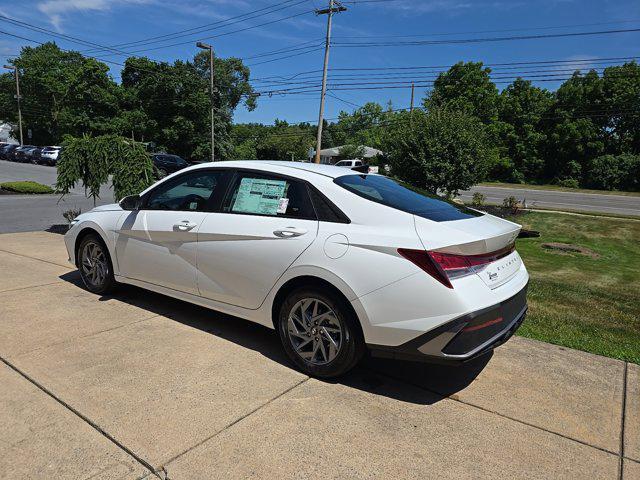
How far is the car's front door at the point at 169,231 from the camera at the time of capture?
4.05 meters

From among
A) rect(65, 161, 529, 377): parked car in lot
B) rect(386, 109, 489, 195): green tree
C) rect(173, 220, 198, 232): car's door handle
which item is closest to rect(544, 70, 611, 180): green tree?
rect(386, 109, 489, 195): green tree

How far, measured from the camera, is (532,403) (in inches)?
124

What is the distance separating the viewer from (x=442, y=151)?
13.4 meters

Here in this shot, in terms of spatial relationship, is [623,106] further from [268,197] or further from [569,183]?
[268,197]

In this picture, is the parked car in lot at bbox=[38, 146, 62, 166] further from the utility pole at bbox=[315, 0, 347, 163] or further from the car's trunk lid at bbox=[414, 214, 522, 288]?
the car's trunk lid at bbox=[414, 214, 522, 288]

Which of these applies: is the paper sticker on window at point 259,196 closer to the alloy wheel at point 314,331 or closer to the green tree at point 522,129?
the alloy wheel at point 314,331

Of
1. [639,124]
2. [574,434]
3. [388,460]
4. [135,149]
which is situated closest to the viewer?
[388,460]

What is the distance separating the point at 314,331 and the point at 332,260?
1.84ft

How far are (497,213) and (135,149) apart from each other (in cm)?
1130

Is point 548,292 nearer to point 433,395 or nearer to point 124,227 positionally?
point 433,395

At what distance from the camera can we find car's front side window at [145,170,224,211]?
4.11 metres

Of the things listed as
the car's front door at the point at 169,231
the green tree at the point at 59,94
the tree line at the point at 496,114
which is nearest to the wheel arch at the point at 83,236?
the car's front door at the point at 169,231

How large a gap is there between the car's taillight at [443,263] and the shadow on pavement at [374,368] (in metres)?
0.95

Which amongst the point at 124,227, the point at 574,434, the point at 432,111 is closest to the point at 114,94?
the point at 432,111
